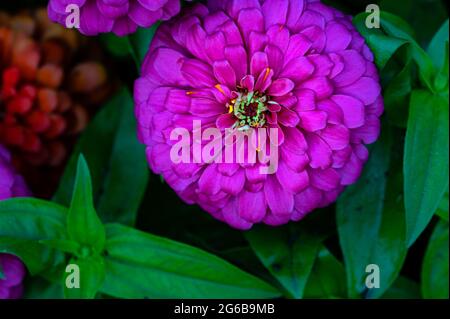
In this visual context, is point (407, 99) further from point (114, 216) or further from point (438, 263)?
point (114, 216)

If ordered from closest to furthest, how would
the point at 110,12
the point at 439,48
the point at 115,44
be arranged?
the point at 110,12
the point at 439,48
the point at 115,44

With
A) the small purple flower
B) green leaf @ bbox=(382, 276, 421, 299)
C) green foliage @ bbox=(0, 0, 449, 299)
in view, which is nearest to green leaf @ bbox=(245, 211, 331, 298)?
green foliage @ bbox=(0, 0, 449, 299)

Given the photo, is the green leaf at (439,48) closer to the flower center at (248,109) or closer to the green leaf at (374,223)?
the green leaf at (374,223)

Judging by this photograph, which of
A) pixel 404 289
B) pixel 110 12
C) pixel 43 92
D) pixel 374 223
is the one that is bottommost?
pixel 404 289

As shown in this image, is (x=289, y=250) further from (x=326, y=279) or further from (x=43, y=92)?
(x=43, y=92)

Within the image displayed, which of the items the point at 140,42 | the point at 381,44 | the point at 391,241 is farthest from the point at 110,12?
the point at 391,241

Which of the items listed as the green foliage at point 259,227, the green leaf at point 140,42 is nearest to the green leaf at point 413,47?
the green foliage at point 259,227
